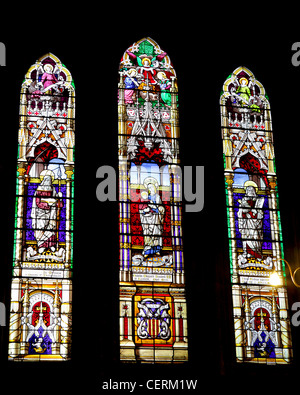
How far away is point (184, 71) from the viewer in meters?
12.5

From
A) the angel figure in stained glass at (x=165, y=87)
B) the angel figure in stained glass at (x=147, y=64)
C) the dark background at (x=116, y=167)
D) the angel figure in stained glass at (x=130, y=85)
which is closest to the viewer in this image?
the dark background at (x=116, y=167)

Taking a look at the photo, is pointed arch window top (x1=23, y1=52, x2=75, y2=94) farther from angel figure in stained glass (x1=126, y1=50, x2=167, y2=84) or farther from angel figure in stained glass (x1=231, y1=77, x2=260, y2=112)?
angel figure in stained glass (x1=231, y1=77, x2=260, y2=112)

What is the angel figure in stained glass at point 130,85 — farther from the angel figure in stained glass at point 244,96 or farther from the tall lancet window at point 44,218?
the angel figure in stained glass at point 244,96

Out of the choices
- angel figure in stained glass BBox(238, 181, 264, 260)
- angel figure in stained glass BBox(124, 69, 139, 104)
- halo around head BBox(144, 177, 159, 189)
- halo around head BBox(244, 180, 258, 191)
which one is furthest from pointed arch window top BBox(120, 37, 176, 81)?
angel figure in stained glass BBox(238, 181, 264, 260)

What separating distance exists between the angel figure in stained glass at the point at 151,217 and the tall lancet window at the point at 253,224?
0.97 meters

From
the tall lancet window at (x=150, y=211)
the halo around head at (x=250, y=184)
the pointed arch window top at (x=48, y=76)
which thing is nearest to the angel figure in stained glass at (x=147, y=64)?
the tall lancet window at (x=150, y=211)

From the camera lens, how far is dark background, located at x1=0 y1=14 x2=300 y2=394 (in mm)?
10445

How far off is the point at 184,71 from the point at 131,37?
96cm

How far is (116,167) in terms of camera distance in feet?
38.0

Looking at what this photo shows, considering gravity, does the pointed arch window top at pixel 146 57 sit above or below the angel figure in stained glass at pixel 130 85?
above

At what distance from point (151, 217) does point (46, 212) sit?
1.42 m

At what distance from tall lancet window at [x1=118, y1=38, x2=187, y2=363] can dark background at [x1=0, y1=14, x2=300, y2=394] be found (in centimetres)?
15

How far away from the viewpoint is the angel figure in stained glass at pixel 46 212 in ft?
36.4

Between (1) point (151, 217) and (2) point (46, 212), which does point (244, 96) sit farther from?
(2) point (46, 212)
